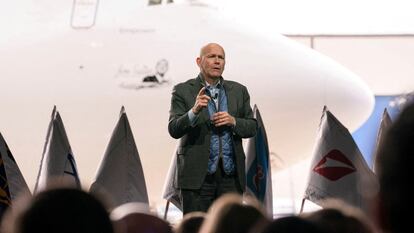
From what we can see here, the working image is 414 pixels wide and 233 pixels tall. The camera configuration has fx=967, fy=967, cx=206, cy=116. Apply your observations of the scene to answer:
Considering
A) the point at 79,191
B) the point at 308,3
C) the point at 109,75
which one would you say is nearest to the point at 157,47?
the point at 109,75

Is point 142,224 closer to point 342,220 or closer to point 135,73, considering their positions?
point 342,220

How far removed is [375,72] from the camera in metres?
15.6

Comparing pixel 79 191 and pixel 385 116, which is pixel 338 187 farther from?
pixel 79 191

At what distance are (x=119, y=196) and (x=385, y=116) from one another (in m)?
1.67

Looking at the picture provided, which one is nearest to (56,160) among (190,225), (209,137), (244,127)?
(209,137)

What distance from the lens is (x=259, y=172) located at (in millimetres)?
5785

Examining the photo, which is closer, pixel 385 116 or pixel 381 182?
pixel 381 182

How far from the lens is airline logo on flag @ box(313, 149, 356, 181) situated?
552cm

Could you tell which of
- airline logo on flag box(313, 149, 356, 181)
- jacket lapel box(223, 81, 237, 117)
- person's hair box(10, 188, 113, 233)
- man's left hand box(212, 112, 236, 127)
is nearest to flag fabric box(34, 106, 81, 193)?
jacket lapel box(223, 81, 237, 117)

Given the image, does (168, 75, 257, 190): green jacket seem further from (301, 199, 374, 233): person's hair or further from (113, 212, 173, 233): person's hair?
(301, 199, 374, 233): person's hair

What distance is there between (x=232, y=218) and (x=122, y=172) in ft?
11.9

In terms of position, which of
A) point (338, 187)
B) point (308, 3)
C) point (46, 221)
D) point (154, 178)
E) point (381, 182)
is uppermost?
point (308, 3)

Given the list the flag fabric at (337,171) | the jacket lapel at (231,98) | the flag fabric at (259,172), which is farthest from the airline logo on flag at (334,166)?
the jacket lapel at (231,98)

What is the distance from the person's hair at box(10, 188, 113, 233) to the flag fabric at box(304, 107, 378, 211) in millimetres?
3964
